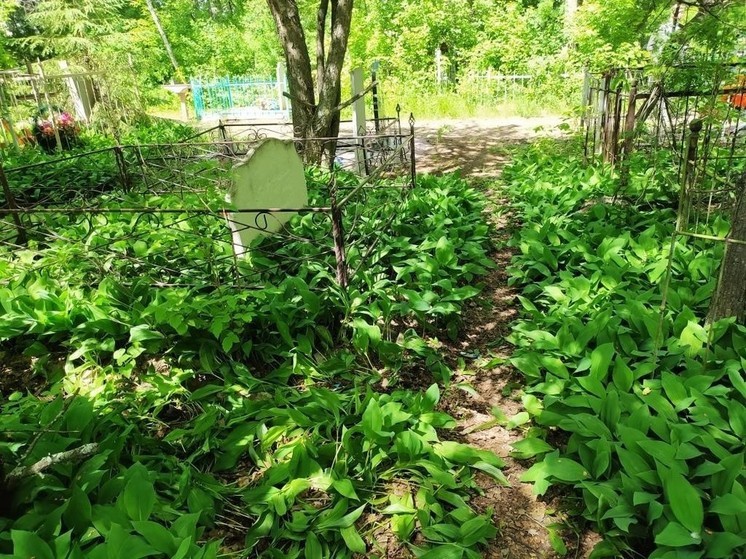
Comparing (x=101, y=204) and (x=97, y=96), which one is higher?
(x=97, y=96)

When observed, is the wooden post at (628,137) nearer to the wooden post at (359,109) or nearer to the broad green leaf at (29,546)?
the wooden post at (359,109)

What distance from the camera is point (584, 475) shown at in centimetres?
242

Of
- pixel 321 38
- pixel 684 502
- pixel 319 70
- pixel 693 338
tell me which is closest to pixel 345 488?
pixel 684 502

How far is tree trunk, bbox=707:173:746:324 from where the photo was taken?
9.74ft

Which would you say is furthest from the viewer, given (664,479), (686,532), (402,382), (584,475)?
(402,382)

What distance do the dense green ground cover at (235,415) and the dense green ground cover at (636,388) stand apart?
1.63 feet

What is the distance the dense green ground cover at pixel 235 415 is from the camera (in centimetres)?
223

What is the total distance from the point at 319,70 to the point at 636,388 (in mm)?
8041

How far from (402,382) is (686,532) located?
1.88 meters

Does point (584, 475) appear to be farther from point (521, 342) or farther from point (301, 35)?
point (301, 35)

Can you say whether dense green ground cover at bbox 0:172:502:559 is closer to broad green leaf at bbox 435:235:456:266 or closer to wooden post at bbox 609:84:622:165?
broad green leaf at bbox 435:235:456:266

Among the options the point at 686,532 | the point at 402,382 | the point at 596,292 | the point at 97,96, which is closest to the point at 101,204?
the point at 402,382

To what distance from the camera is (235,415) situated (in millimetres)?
3051

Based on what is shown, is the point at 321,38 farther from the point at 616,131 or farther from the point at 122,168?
the point at 616,131
